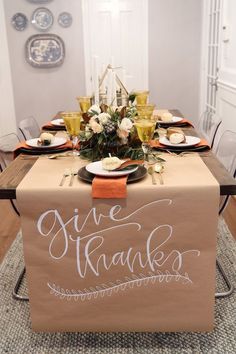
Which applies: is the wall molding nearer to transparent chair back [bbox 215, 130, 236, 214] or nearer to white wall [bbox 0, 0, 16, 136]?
transparent chair back [bbox 215, 130, 236, 214]

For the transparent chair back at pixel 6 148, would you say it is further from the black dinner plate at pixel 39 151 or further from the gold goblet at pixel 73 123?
the gold goblet at pixel 73 123

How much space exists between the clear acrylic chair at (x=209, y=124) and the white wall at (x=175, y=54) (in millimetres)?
1787

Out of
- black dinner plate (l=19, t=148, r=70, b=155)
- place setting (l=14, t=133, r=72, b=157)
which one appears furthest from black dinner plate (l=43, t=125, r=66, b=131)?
black dinner plate (l=19, t=148, r=70, b=155)

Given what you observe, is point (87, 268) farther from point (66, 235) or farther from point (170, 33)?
point (170, 33)

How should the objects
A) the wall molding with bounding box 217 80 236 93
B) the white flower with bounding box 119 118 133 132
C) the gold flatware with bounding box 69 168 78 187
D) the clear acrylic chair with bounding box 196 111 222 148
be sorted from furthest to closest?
1. the wall molding with bounding box 217 80 236 93
2. the clear acrylic chair with bounding box 196 111 222 148
3. the white flower with bounding box 119 118 133 132
4. the gold flatware with bounding box 69 168 78 187

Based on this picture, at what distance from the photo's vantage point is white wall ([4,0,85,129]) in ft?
15.7

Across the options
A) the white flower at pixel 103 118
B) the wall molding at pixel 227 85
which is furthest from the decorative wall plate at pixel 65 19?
the white flower at pixel 103 118

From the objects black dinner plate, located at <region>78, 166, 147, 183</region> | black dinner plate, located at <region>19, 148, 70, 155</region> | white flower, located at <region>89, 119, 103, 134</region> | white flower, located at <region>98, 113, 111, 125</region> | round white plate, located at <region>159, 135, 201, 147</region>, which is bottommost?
black dinner plate, located at <region>19, 148, 70, 155</region>

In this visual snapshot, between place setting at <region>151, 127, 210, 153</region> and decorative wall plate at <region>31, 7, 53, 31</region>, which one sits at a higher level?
decorative wall plate at <region>31, 7, 53, 31</region>

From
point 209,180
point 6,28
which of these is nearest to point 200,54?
point 6,28

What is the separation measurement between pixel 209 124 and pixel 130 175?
1800 mm

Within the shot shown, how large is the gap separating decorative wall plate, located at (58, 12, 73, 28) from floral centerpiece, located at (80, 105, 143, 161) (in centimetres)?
322

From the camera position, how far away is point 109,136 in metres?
1.82

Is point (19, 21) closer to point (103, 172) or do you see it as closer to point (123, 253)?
point (103, 172)
